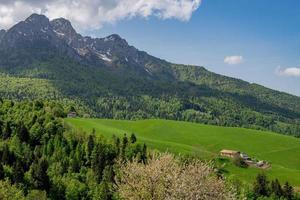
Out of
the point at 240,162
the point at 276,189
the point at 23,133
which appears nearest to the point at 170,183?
the point at 276,189

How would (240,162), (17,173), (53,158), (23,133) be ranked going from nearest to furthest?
(17,173) < (53,158) < (23,133) < (240,162)

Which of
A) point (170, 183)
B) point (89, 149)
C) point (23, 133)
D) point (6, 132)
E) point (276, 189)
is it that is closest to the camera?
point (170, 183)

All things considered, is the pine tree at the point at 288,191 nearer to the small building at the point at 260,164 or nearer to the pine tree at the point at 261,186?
the pine tree at the point at 261,186

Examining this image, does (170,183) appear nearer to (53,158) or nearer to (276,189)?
(276,189)

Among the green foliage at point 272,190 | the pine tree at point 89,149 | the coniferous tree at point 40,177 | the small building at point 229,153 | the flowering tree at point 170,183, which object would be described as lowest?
the coniferous tree at point 40,177

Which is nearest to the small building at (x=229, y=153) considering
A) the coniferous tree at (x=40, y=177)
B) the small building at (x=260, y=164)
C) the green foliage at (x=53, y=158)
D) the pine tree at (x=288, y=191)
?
the small building at (x=260, y=164)

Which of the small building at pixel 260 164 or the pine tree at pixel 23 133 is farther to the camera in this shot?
the small building at pixel 260 164

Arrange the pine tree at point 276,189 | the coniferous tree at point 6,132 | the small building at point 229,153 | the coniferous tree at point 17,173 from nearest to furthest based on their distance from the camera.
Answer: the coniferous tree at point 17,173
the pine tree at point 276,189
the coniferous tree at point 6,132
the small building at point 229,153

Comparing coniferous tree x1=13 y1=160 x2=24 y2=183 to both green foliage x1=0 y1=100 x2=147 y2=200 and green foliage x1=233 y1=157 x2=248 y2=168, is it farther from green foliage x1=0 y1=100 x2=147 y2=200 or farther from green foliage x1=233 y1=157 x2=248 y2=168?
green foliage x1=233 y1=157 x2=248 y2=168

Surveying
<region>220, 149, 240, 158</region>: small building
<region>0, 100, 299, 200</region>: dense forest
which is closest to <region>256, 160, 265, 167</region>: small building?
<region>220, 149, 240, 158</region>: small building

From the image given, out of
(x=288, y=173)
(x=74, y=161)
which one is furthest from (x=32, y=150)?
(x=288, y=173)

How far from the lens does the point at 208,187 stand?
45.3 m

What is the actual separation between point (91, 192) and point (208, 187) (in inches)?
3498

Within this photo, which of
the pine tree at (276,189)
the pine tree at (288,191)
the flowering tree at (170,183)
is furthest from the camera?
the pine tree at (276,189)
